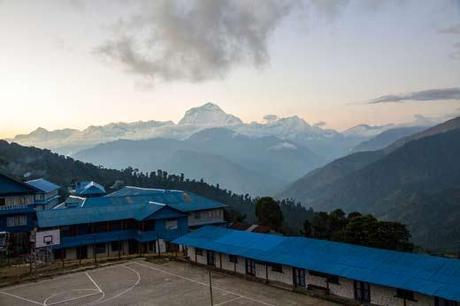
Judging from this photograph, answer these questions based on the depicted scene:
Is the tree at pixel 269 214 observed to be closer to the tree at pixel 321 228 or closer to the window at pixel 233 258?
the tree at pixel 321 228

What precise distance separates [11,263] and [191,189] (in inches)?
4451

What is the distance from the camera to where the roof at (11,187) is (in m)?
61.8

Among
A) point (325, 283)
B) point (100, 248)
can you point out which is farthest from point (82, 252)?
point (325, 283)

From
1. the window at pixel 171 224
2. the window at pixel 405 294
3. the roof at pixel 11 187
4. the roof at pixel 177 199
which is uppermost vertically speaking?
the roof at pixel 11 187

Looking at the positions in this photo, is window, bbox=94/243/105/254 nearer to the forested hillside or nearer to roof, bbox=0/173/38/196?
roof, bbox=0/173/38/196

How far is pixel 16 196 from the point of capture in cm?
6278

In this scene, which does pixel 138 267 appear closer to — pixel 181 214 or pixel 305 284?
pixel 181 214

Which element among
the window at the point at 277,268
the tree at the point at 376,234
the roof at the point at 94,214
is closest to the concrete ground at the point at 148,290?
the window at the point at 277,268

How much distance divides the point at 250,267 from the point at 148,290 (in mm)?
9955

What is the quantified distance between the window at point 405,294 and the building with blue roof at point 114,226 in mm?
34320

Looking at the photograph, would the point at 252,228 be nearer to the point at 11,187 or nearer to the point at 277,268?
the point at 277,268

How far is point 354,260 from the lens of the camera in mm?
36562

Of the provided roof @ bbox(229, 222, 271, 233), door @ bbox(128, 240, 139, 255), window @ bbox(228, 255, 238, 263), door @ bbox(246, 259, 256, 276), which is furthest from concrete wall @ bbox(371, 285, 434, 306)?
door @ bbox(128, 240, 139, 255)

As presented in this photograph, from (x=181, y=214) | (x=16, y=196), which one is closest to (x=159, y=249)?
(x=181, y=214)
